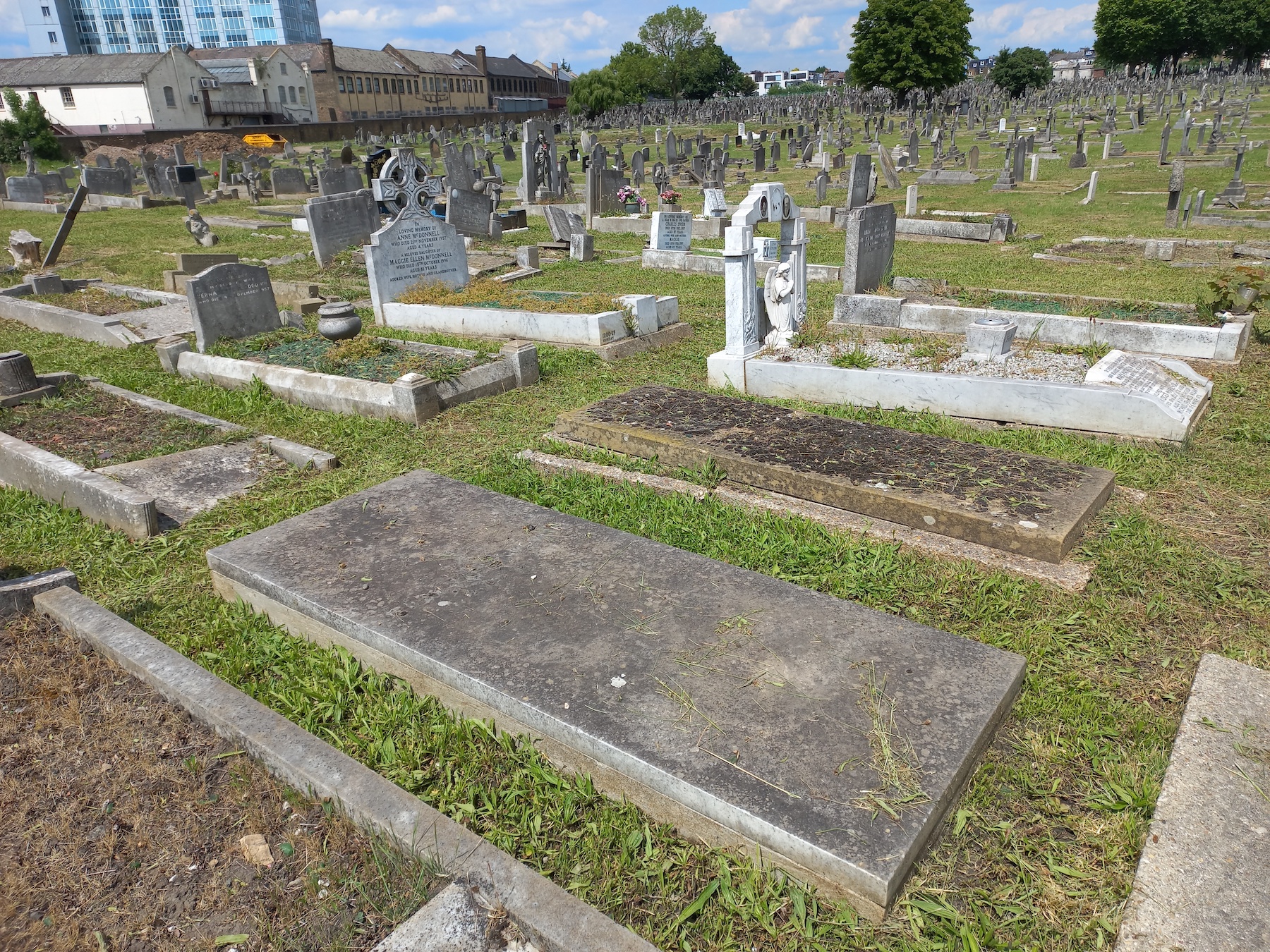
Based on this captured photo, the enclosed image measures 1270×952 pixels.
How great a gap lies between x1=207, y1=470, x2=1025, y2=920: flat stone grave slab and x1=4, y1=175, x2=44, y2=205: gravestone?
25523 millimetres

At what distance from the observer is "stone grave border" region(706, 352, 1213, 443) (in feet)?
17.9

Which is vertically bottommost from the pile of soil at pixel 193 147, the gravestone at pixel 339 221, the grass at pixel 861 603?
the grass at pixel 861 603

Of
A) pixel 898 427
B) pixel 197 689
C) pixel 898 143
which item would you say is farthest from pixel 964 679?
pixel 898 143

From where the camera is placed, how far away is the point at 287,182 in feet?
78.2

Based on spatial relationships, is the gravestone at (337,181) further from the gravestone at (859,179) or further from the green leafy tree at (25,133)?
the green leafy tree at (25,133)

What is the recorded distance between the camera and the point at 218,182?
87.4 ft

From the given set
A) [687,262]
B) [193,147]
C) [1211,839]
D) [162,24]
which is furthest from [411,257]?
[162,24]

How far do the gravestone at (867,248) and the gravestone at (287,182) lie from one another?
2030cm

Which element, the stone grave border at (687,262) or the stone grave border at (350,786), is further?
the stone grave border at (687,262)

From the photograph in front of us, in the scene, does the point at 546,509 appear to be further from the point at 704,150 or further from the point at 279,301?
the point at 704,150

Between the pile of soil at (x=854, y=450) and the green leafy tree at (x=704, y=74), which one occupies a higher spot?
the green leafy tree at (x=704, y=74)

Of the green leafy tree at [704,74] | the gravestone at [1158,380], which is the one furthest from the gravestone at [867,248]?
the green leafy tree at [704,74]

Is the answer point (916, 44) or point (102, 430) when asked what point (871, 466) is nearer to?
point (102, 430)

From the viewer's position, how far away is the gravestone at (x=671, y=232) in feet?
40.2
